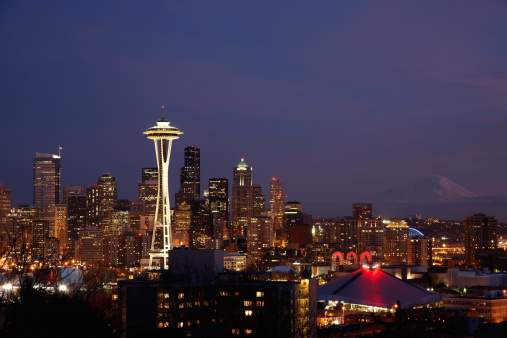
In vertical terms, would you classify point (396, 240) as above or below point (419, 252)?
above

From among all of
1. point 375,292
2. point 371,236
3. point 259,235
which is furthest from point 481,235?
point 375,292

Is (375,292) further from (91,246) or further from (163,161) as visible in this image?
(91,246)

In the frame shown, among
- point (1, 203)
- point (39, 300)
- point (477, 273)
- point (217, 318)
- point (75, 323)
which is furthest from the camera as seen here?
point (1, 203)

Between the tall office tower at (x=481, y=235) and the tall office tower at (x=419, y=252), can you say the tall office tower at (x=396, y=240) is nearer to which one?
the tall office tower at (x=419, y=252)

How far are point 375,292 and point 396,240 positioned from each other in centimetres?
8078

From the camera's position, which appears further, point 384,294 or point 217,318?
point 384,294

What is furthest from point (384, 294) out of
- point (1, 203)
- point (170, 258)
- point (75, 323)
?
point (1, 203)

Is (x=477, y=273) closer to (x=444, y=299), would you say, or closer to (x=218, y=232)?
(x=444, y=299)

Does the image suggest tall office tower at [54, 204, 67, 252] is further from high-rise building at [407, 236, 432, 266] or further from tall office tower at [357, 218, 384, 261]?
high-rise building at [407, 236, 432, 266]

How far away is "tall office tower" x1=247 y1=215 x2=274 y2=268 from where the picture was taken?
15288 cm

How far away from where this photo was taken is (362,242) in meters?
160

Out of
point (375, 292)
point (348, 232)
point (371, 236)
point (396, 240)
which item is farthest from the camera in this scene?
point (348, 232)

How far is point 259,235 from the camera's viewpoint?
158000 millimetres

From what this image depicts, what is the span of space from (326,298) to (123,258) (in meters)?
66.7
